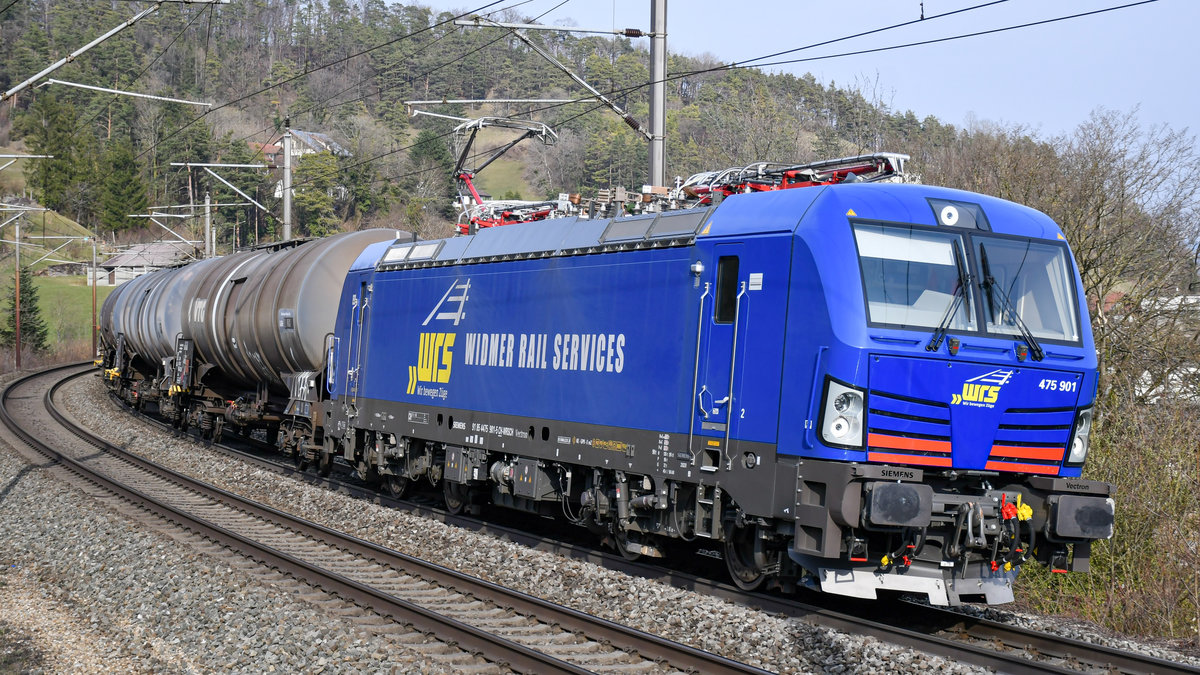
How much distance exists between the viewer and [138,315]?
2933 cm

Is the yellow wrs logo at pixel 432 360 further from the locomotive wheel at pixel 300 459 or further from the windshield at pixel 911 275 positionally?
the windshield at pixel 911 275

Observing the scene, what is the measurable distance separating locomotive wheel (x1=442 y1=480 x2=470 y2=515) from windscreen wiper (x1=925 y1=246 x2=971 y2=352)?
320 inches

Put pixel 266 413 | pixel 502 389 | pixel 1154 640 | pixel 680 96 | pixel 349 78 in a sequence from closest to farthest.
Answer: pixel 1154 640 < pixel 502 389 < pixel 266 413 < pixel 680 96 < pixel 349 78

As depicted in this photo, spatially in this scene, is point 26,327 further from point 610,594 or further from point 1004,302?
point 1004,302

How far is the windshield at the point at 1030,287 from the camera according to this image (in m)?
8.95

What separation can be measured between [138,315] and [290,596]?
21.4 metres

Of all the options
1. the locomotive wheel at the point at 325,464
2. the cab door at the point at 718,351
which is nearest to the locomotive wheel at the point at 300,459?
the locomotive wheel at the point at 325,464

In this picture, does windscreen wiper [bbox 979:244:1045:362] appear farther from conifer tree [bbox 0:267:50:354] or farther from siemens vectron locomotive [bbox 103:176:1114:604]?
conifer tree [bbox 0:267:50:354]

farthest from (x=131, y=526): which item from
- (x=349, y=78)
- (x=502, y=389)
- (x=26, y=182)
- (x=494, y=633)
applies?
(x=349, y=78)

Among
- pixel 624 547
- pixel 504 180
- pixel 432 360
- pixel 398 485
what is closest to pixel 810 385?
pixel 624 547

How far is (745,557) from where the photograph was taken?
1028cm

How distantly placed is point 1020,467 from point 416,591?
5.87 meters

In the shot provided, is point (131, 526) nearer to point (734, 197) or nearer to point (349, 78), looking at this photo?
point (734, 197)

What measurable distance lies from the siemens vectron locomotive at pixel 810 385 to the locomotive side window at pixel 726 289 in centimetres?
2
